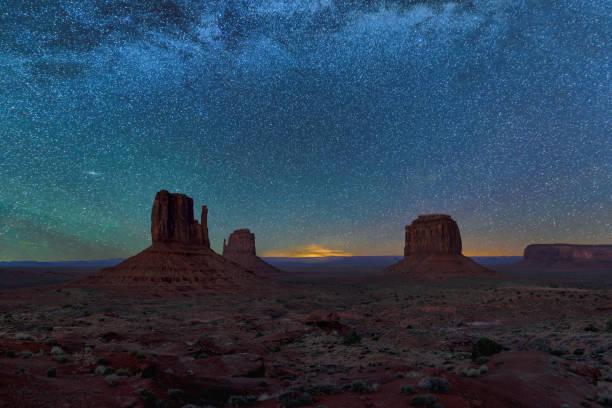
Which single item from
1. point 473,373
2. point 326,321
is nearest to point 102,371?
point 473,373

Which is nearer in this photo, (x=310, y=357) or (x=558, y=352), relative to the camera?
(x=558, y=352)

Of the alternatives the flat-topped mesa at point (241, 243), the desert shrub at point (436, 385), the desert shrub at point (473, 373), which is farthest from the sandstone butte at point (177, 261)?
the flat-topped mesa at point (241, 243)

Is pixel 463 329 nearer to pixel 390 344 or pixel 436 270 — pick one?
pixel 390 344

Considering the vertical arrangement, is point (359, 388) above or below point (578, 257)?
above

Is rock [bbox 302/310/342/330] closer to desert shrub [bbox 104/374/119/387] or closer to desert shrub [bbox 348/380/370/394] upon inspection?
desert shrub [bbox 348/380/370/394]

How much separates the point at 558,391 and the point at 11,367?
1944 centimetres

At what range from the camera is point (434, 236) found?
121m

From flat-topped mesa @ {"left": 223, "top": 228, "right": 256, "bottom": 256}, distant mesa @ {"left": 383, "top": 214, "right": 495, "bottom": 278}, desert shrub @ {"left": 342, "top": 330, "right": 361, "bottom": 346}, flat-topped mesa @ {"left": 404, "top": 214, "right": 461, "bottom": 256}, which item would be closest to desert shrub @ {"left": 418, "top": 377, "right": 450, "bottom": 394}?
desert shrub @ {"left": 342, "top": 330, "right": 361, "bottom": 346}

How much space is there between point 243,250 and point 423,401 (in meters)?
161

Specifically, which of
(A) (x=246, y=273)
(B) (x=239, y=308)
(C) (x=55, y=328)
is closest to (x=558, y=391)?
(C) (x=55, y=328)

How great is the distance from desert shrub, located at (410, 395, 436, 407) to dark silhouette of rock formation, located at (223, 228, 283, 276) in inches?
5877

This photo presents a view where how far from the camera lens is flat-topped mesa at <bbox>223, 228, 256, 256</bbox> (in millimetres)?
166000

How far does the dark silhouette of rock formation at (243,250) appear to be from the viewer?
522 feet

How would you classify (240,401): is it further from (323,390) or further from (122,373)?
(122,373)
